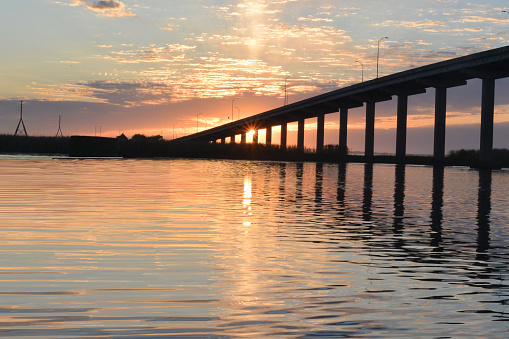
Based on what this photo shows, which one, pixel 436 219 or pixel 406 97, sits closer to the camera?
pixel 436 219

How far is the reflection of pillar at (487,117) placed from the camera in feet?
269

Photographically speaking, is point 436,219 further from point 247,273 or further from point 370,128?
point 370,128

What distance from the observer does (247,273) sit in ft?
32.9

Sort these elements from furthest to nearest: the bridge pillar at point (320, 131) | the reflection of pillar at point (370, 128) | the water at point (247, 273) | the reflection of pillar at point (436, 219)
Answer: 1. the bridge pillar at point (320, 131)
2. the reflection of pillar at point (370, 128)
3. the reflection of pillar at point (436, 219)
4. the water at point (247, 273)

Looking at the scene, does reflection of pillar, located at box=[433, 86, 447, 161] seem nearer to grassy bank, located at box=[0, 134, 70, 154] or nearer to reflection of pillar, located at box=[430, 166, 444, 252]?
Result: grassy bank, located at box=[0, 134, 70, 154]

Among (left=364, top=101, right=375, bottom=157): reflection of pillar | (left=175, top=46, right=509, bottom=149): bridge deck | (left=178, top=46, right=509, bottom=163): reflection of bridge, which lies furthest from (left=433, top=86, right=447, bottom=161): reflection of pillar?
(left=364, top=101, right=375, bottom=157): reflection of pillar

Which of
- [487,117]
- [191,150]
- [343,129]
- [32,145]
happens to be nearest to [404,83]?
[487,117]

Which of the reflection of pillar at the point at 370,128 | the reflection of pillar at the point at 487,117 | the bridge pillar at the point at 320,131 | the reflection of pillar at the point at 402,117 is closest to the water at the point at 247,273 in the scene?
the reflection of pillar at the point at 487,117

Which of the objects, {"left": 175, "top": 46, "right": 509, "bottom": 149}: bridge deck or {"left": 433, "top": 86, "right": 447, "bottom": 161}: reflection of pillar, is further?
{"left": 433, "top": 86, "right": 447, "bottom": 161}: reflection of pillar

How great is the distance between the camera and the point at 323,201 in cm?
2528

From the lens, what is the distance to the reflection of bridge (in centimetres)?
8181

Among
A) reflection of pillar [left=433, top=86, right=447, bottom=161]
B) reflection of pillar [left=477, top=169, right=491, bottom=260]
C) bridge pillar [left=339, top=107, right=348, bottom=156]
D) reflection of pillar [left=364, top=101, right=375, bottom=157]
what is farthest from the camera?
bridge pillar [left=339, top=107, right=348, bottom=156]

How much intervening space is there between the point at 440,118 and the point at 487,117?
12.2m

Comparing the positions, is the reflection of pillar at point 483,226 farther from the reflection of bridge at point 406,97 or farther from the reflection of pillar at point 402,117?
the reflection of pillar at point 402,117
